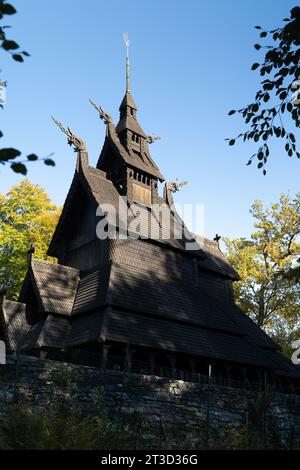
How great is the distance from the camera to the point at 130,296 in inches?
836

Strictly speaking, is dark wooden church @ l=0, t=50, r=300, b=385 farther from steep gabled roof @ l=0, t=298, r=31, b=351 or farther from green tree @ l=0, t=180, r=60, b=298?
green tree @ l=0, t=180, r=60, b=298

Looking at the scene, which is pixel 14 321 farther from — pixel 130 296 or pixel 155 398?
pixel 155 398

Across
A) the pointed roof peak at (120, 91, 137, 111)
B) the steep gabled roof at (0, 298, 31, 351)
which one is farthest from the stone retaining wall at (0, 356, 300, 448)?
the pointed roof peak at (120, 91, 137, 111)

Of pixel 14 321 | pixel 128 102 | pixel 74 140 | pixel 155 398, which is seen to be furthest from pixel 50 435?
pixel 128 102

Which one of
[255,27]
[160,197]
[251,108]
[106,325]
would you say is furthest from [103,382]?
[160,197]

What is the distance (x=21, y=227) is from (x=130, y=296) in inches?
802

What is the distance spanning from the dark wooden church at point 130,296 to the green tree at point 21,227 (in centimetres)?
846

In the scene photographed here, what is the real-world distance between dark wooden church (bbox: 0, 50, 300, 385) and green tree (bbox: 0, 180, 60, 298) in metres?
8.46

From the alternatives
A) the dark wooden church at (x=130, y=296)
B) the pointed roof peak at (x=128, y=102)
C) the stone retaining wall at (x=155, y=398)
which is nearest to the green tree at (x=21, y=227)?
the dark wooden church at (x=130, y=296)

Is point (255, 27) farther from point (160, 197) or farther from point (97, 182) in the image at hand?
point (160, 197)

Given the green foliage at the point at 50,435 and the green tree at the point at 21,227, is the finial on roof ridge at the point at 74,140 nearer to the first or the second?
the green tree at the point at 21,227

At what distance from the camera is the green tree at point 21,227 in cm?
3469

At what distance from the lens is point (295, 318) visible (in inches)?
1594

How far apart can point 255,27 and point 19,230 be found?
31.2 meters
